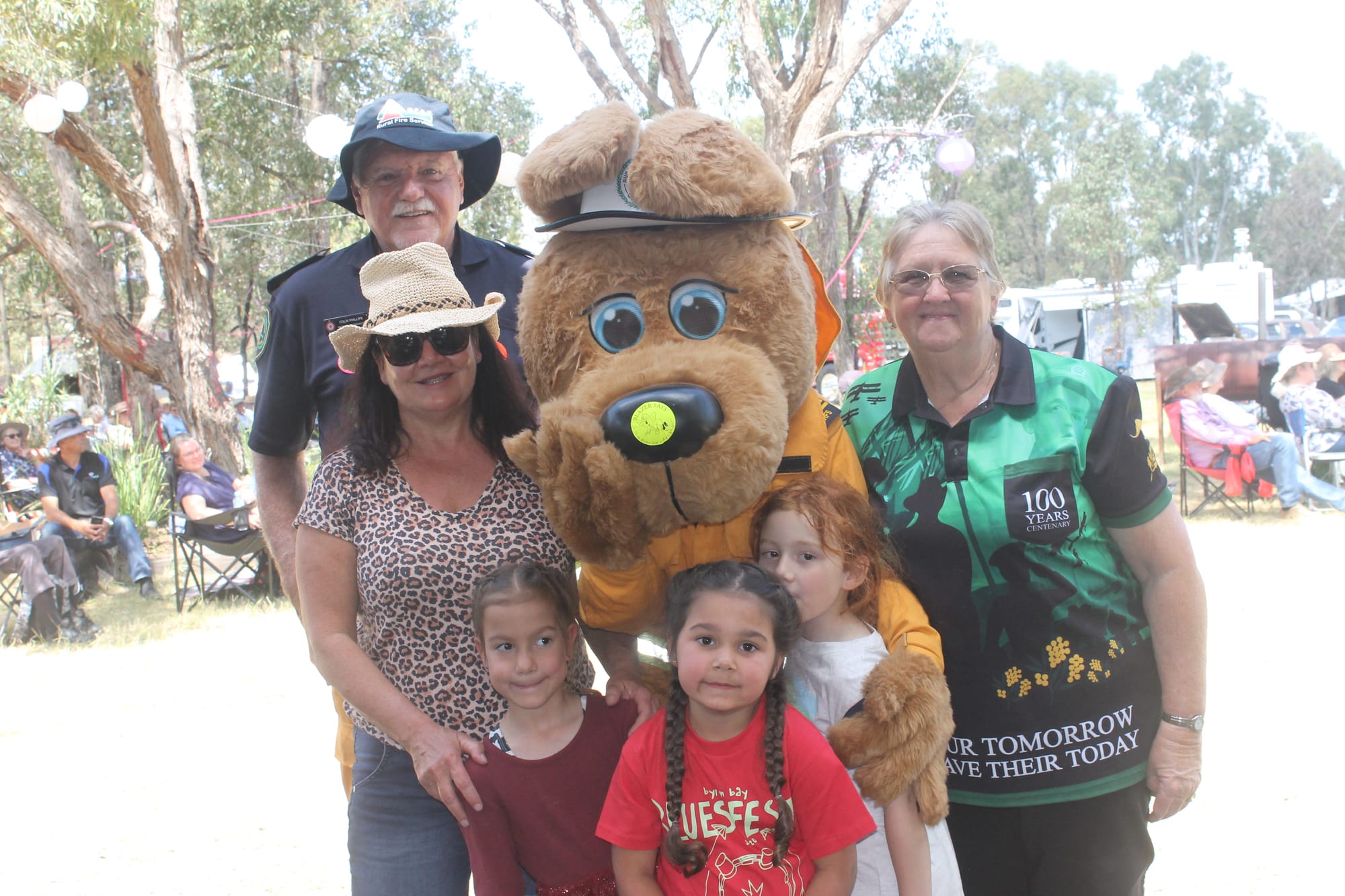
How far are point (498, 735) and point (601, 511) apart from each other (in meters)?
0.56

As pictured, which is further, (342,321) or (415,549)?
(342,321)

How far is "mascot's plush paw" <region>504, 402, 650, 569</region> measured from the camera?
1.64m

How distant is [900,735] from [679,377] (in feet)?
2.41

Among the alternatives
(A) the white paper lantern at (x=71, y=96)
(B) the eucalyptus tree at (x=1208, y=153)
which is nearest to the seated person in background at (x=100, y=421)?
(A) the white paper lantern at (x=71, y=96)

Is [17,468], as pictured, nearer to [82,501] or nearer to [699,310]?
[82,501]

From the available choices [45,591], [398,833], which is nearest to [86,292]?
[45,591]

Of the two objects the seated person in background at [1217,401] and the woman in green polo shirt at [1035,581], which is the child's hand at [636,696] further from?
the seated person in background at [1217,401]

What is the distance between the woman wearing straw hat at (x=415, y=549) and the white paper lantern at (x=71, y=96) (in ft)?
28.0

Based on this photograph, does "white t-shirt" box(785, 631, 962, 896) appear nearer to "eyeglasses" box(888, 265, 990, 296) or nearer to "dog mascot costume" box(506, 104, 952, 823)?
"dog mascot costume" box(506, 104, 952, 823)

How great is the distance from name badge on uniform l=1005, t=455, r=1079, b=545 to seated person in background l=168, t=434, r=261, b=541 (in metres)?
8.10

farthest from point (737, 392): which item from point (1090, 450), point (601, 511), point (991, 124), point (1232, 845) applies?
point (991, 124)

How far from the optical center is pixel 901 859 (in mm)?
1801

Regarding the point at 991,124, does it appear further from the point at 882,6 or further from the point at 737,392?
the point at 737,392

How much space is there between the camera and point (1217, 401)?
998 centimetres
